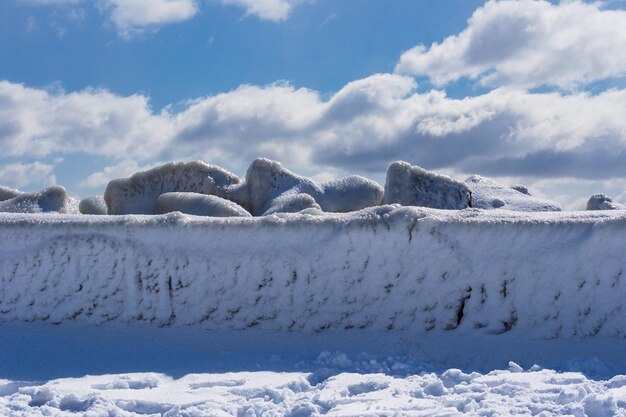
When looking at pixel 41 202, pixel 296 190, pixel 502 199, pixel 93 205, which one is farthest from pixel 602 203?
pixel 41 202

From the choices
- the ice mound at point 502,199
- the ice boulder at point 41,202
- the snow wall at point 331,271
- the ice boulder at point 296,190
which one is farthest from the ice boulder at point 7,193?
the ice mound at point 502,199

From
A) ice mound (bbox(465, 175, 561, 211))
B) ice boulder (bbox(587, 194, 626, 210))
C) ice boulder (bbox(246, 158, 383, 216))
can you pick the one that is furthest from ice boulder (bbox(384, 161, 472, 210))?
ice boulder (bbox(587, 194, 626, 210))

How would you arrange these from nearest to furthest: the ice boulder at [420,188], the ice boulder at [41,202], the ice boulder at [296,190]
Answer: the ice boulder at [420,188], the ice boulder at [296,190], the ice boulder at [41,202]

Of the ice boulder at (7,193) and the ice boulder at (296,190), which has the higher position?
the ice boulder at (7,193)

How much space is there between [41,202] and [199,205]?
7.98 ft

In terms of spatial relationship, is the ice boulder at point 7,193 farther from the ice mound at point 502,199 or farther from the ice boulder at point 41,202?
the ice mound at point 502,199

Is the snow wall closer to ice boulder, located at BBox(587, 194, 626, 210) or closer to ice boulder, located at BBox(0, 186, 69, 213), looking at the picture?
ice boulder, located at BBox(0, 186, 69, 213)

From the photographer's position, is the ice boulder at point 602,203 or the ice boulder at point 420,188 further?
the ice boulder at point 602,203

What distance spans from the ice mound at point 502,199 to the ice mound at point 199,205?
3200 millimetres

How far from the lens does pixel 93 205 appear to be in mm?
9758

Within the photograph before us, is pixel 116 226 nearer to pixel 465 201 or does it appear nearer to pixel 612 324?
pixel 612 324

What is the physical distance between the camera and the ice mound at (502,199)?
9445mm

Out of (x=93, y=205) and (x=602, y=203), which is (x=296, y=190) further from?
(x=602, y=203)

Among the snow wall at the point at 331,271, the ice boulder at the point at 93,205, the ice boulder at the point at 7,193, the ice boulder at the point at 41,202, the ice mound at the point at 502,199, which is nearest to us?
the snow wall at the point at 331,271
